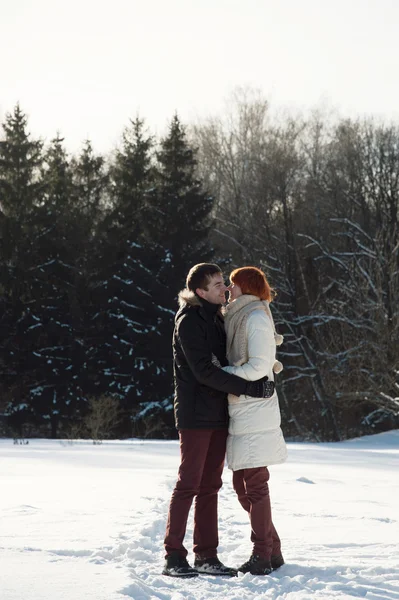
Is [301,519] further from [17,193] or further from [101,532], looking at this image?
[17,193]

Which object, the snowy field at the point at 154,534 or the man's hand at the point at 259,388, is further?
the man's hand at the point at 259,388

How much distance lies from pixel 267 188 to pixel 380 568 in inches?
1137

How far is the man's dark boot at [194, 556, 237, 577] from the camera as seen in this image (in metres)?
5.00

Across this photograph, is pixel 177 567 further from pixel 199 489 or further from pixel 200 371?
pixel 200 371

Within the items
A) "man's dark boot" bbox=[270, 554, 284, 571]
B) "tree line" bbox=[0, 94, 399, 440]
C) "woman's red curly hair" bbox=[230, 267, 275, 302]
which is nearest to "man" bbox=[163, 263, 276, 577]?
"woman's red curly hair" bbox=[230, 267, 275, 302]

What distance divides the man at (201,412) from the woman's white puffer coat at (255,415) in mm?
87

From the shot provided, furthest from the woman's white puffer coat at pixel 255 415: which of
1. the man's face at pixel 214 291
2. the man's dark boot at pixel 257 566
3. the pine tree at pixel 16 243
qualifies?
the pine tree at pixel 16 243

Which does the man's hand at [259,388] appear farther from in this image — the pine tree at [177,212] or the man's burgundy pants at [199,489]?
the pine tree at [177,212]

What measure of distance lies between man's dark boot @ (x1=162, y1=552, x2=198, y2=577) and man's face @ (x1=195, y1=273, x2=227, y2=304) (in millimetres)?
1515

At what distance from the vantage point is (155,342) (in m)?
28.8

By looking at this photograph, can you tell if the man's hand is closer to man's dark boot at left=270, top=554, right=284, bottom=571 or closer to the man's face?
the man's face

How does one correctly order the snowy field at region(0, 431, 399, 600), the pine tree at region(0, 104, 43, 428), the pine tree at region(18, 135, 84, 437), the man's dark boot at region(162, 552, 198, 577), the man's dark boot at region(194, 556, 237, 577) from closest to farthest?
the snowy field at region(0, 431, 399, 600)
the man's dark boot at region(162, 552, 198, 577)
the man's dark boot at region(194, 556, 237, 577)
the pine tree at region(18, 135, 84, 437)
the pine tree at region(0, 104, 43, 428)

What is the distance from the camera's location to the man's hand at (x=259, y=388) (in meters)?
4.92

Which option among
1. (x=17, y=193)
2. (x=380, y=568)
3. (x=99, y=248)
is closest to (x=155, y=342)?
(x=99, y=248)
